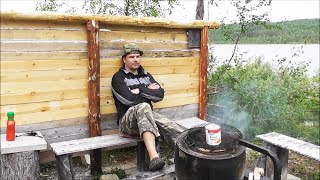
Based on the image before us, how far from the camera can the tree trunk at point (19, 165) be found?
10.7 feet

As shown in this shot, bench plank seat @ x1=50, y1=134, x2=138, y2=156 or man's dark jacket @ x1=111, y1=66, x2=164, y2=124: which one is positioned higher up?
man's dark jacket @ x1=111, y1=66, x2=164, y2=124

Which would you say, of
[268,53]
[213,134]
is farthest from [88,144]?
[268,53]

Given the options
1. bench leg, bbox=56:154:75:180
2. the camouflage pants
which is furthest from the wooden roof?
bench leg, bbox=56:154:75:180

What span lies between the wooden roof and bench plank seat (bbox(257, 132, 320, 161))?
2004mm

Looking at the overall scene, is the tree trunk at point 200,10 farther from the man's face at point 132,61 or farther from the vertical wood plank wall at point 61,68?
the man's face at point 132,61

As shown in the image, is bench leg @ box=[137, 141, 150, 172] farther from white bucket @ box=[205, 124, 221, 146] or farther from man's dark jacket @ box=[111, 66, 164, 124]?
white bucket @ box=[205, 124, 221, 146]

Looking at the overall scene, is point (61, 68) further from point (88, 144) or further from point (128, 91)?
point (88, 144)

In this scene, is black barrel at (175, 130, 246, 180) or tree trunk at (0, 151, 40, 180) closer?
black barrel at (175, 130, 246, 180)

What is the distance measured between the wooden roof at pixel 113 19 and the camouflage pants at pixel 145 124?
1.21 m

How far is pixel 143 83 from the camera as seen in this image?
4.44 meters

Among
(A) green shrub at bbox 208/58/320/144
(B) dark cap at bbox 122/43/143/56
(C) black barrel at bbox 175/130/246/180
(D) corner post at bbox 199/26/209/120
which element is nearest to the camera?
(C) black barrel at bbox 175/130/246/180

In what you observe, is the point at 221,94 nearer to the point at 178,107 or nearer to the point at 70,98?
the point at 178,107

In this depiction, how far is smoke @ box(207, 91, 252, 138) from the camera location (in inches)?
252

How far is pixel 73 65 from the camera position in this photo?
4137mm
